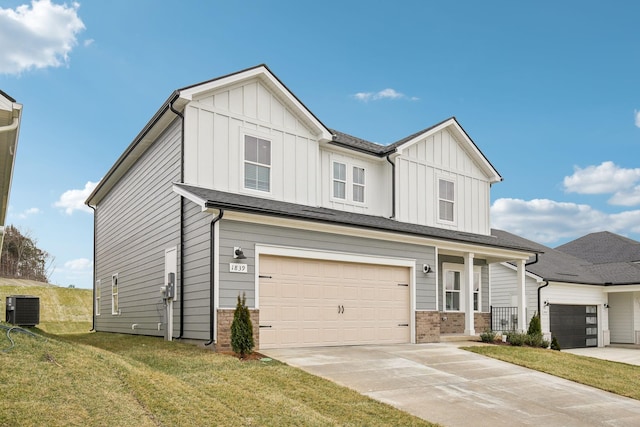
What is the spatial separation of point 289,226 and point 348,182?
4782 mm

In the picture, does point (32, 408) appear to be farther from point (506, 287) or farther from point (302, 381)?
point (506, 287)

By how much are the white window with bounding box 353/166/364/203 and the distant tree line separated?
30832 mm

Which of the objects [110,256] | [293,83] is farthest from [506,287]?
[110,256]

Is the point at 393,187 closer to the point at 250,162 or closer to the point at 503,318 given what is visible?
the point at 250,162

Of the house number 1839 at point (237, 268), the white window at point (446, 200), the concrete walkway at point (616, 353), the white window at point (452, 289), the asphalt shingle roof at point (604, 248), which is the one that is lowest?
the concrete walkway at point (616, 353)

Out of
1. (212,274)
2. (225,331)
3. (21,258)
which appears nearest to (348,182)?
(212,274)

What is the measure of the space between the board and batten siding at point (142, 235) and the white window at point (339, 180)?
4.98 m

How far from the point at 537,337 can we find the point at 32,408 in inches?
586

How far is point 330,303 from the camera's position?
13836mm

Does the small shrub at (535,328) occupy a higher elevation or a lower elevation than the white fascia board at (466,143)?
lower

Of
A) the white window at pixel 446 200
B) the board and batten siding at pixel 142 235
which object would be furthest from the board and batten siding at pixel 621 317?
the board and batten siding at pixel 142 235

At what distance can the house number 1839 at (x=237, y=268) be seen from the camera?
1201 cm

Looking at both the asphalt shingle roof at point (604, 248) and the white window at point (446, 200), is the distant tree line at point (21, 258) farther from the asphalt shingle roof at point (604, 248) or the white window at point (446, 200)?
the asphalt shingle roof at point (604, 248)

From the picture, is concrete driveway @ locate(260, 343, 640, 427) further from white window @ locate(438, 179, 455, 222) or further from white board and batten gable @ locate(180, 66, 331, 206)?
white window @ locate(438, 179, 455, 222)
